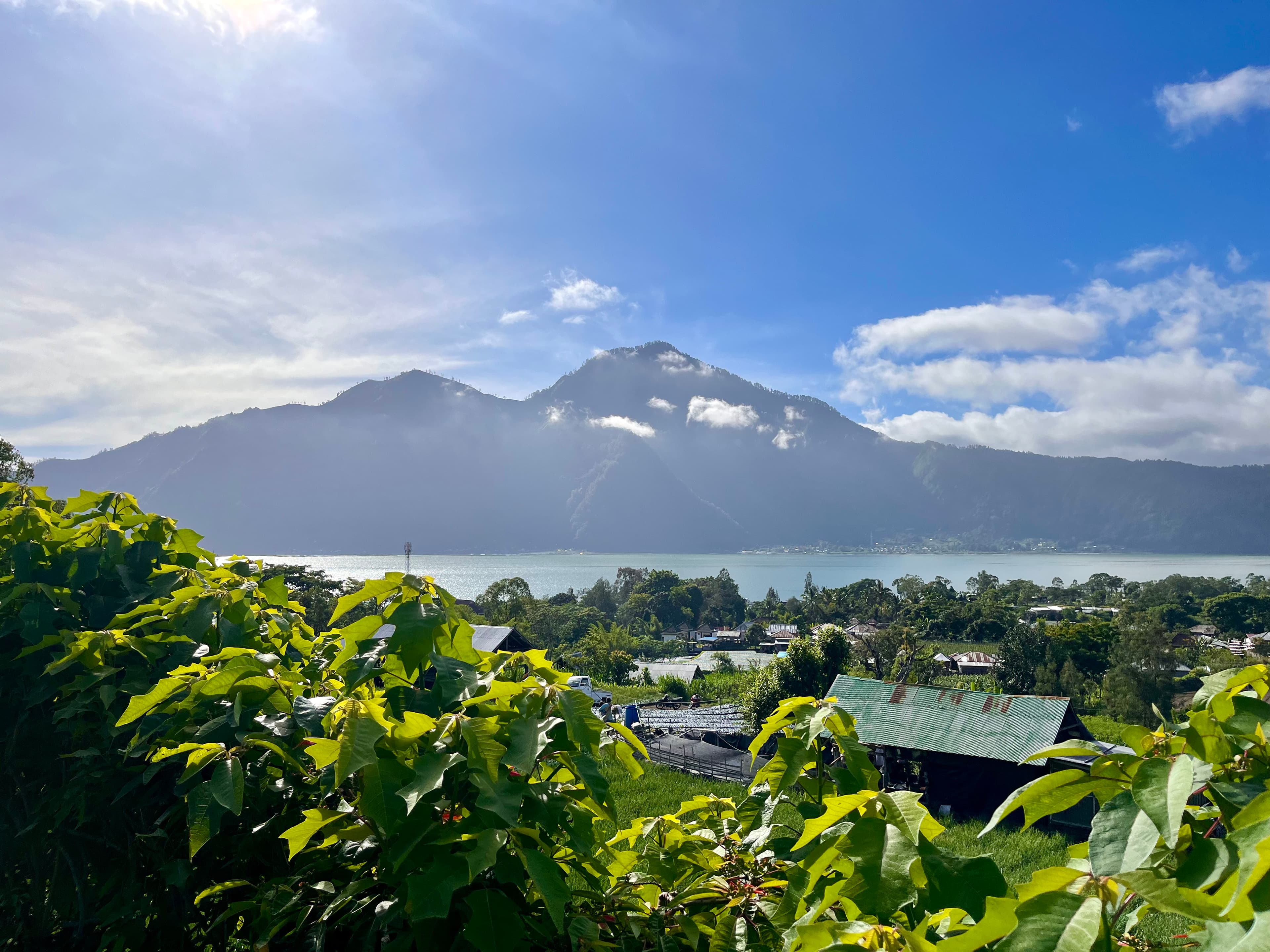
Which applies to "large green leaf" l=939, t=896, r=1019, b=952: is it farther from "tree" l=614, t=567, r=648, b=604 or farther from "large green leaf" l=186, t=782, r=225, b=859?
"tree" l=614, t=567, r=648, b=604

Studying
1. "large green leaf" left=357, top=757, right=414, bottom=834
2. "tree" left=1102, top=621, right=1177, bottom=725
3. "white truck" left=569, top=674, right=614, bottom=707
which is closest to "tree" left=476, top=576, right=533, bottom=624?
"white truck" left=569, top=674, right=614, bottom=707

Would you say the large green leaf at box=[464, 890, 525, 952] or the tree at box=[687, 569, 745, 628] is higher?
the large green leaf at box=[464, 890, 525, 952]

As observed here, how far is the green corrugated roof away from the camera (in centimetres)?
1485

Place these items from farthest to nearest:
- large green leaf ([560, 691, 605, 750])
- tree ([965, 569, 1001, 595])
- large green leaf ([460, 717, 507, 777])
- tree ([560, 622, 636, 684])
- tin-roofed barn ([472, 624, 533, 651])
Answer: tree ([965, 569, 1001, 595]) → tree ([560, 622, 636, 684]) → tin-roofed barn ([472, 624, 533, 651]) → large green leaf ([560, 691, 605, 750]) → large green leaf ([460, 717, 507, 777])

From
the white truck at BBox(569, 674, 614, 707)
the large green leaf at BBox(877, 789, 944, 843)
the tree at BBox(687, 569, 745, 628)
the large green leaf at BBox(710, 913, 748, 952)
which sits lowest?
the tree at BBox(687, 569, 745, 628)

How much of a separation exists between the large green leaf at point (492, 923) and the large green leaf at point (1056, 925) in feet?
2.38

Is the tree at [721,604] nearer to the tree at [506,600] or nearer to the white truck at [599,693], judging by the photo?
the tree at [506,600]

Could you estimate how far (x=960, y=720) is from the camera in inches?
619

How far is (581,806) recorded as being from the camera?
1.30 m

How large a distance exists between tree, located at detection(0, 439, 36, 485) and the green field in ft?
68.5

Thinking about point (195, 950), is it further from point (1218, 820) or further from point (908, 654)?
point (908, 654)

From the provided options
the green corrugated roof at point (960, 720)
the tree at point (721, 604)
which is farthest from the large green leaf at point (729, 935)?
the tree at point (721, 604)

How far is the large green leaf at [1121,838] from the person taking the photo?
0.67 metres

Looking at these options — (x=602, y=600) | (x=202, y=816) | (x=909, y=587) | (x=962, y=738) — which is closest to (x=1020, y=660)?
(x=962, y=738)
